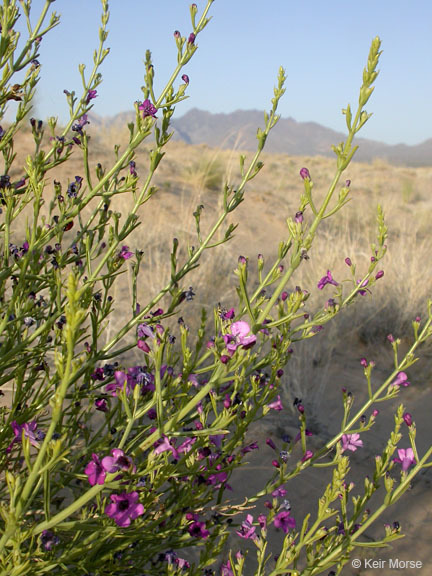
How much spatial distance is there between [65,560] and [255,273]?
230 inches

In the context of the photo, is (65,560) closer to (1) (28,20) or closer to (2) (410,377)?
(1) (28,20)

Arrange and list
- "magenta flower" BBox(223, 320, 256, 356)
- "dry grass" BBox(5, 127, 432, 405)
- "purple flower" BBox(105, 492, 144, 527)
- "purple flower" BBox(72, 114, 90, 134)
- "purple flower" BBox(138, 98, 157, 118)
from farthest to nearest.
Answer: "dry grass" BBox(5, 127, 432, 405), "purple flower" BBox(72, 114, 90, 134), "purple flower" BBox(138, 98, 157, 118), "purple flower" BBox(105, 492, 144, 527), "magenta flower" BBox(223, 320, 256, 356)

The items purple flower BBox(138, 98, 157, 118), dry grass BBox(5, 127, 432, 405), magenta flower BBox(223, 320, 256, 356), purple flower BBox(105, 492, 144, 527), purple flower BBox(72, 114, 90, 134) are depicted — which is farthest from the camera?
dry grass BBox(5, 127, 432, 405)

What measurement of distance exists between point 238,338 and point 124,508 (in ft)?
1.47

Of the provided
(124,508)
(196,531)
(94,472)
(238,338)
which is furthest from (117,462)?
(196,531)

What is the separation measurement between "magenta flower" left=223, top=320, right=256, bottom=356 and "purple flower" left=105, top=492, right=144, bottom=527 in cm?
39

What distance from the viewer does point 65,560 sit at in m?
1.09

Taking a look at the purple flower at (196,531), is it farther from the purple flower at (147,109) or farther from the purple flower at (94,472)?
the purple flower at (147,109)

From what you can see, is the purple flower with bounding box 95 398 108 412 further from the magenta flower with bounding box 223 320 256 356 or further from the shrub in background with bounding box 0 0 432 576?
the magenta flower with bounding box 223 320 256 356

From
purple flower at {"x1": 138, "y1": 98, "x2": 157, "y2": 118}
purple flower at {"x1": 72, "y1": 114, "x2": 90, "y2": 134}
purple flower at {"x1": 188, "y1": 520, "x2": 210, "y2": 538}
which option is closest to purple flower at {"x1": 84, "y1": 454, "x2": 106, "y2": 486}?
purple flower at {"x1": 188, "y1": 520, "x2": 210, "y2": 538}

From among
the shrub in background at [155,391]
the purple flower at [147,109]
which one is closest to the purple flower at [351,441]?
the shrub in background at [155,391]

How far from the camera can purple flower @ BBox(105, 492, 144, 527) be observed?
108cm

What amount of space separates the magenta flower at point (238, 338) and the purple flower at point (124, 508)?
0.39 metres

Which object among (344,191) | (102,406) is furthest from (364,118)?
(102,406)
